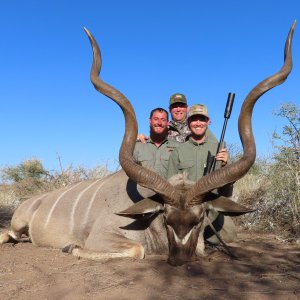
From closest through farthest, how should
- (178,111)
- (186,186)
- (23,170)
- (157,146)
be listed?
(186,186), (157,146), (178,111), (23,170)

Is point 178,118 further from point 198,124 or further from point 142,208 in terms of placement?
point 142,208

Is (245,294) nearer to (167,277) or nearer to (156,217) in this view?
(167,277)

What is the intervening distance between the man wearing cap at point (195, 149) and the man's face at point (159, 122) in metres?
0.54

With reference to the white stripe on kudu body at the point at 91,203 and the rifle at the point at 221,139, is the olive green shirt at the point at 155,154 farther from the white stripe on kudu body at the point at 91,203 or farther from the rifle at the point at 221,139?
the rifle at the point at 221,139

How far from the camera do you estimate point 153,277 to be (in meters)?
3.10

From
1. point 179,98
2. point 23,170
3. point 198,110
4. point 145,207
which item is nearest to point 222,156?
point 198,110

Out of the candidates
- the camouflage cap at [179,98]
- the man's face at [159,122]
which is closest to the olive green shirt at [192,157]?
the man's face at [159,122]

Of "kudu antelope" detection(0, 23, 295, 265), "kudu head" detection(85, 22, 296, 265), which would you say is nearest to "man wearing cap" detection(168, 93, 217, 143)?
"kudu antelope" detection(0, 23, 295, 265)

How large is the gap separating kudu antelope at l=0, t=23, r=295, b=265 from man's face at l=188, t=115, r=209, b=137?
0.76 metres

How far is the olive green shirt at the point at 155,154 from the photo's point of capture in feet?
17.2

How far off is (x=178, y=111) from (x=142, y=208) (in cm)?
234

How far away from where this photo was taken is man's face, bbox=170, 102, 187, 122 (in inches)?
233

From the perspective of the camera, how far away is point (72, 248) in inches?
172

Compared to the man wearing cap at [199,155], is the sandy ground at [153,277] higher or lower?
lower
